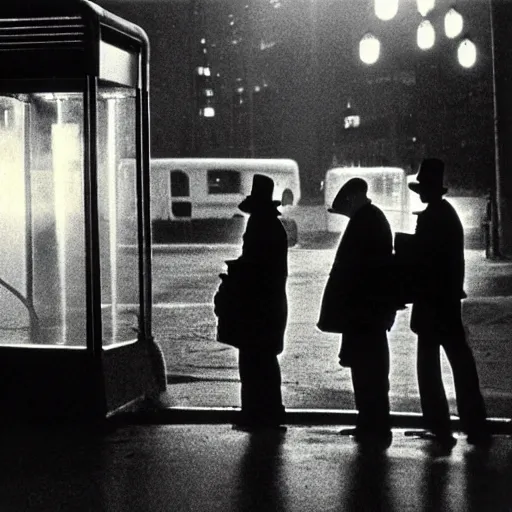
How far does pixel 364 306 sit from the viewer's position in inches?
317

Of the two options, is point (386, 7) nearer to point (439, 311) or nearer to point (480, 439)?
point (439, 311)

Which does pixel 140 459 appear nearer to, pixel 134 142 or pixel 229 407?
pixel 229 407

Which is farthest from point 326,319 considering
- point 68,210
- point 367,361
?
point 68,210

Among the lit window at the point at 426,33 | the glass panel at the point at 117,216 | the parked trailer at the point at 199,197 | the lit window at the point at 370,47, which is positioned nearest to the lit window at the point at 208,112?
the parked trailer at the point at 199,197

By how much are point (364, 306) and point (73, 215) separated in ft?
7.29

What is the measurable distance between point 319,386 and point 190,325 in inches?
194

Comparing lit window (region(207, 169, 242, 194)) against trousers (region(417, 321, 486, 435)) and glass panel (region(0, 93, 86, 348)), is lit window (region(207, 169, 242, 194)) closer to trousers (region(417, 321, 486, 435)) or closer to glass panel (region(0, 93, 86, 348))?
glass panel (region(0, 93, 86, 348))

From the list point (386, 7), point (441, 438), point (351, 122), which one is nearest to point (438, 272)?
point (441, 438)

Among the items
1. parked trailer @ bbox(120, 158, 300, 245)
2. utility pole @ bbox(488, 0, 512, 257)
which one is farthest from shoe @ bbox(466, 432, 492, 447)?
parked trailer @ bbox(120, 158, 300, 245)

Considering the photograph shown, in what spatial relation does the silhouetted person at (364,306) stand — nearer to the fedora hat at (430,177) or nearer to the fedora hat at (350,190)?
the fedora hat at (350,190)

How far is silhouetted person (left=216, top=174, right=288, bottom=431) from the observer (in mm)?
8453

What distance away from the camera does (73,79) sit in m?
8.52

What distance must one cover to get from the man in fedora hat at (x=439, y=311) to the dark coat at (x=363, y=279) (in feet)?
0.69

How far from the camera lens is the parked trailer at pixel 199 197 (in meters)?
35.4
